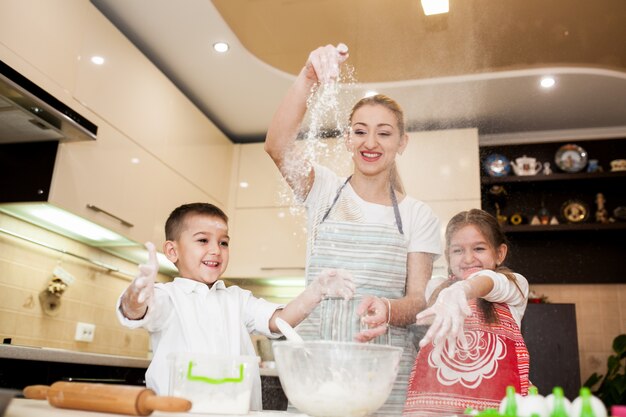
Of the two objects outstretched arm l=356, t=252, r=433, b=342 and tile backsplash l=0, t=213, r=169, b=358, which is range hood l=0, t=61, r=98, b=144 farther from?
outstretched arm l=356, t=252, r=433, b=342

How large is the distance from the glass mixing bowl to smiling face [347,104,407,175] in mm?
468

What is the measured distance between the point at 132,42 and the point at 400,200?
1258mm

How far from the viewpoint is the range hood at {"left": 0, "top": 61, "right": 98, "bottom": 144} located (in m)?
1.25

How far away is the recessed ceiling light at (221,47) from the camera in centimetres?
172

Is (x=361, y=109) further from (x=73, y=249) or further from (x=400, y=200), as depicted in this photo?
(x=73, y=249)

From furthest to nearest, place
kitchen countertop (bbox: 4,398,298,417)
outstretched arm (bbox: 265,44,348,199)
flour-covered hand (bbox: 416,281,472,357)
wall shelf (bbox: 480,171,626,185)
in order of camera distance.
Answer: wall shelf (bbox: 480,171,626,185)
outstretched arm (bbox: 265,44,348,199)
flour-covered hand (bbox: 416,281,472,357)
kitchen countertop (bbox: 4,398,298,417)

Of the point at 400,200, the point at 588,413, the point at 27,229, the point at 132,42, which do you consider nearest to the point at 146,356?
the point at 27,229

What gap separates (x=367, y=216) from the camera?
3.07 feet

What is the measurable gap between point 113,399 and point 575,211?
1479mm

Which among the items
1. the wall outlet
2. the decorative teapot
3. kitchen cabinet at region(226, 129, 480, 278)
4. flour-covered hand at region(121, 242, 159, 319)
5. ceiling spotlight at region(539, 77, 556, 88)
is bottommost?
the wall outlet

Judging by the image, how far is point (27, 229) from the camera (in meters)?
1.71

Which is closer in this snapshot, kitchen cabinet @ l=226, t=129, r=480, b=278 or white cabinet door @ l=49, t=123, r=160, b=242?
kitchen cabinet @ l=226, t=129, r=480, b=278

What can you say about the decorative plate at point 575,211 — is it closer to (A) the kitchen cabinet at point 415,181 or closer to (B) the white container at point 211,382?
(A) the kitchen cabinet at point 415,181

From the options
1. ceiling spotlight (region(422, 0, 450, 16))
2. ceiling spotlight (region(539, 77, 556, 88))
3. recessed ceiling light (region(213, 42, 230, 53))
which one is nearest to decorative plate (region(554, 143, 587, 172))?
ceiling spotlight (region(539, 77, 556, 88))
